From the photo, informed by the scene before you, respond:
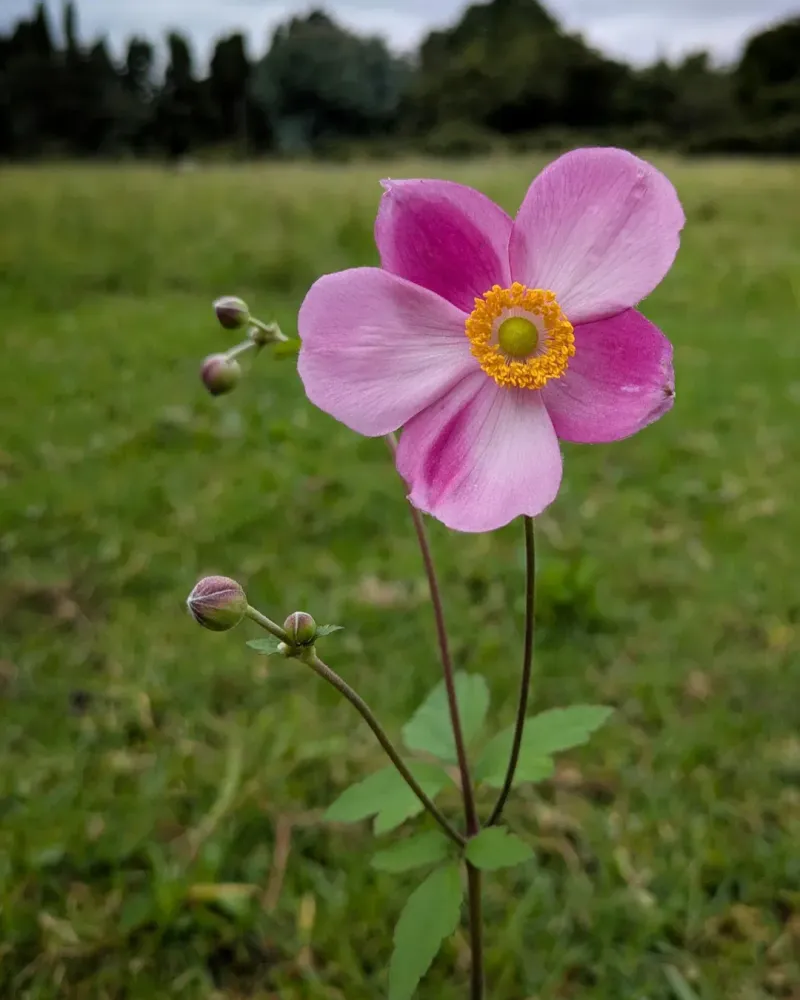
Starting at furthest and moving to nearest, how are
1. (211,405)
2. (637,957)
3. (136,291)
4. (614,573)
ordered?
(136,291), (211,405), (614,573), (637,957)

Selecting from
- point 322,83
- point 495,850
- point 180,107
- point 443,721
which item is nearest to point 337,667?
point 443,721

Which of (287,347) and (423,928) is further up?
(287,347)

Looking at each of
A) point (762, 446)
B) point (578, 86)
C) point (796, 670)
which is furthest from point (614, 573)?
point (578, 86)

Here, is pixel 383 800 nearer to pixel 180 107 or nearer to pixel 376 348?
pixel 376 348

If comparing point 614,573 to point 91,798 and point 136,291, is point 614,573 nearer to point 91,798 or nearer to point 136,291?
point 91,798

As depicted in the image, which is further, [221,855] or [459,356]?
[221,855]

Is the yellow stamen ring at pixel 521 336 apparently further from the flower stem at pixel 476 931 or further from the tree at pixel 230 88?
the tree at pixel 230 88

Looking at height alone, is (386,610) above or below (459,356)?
below
